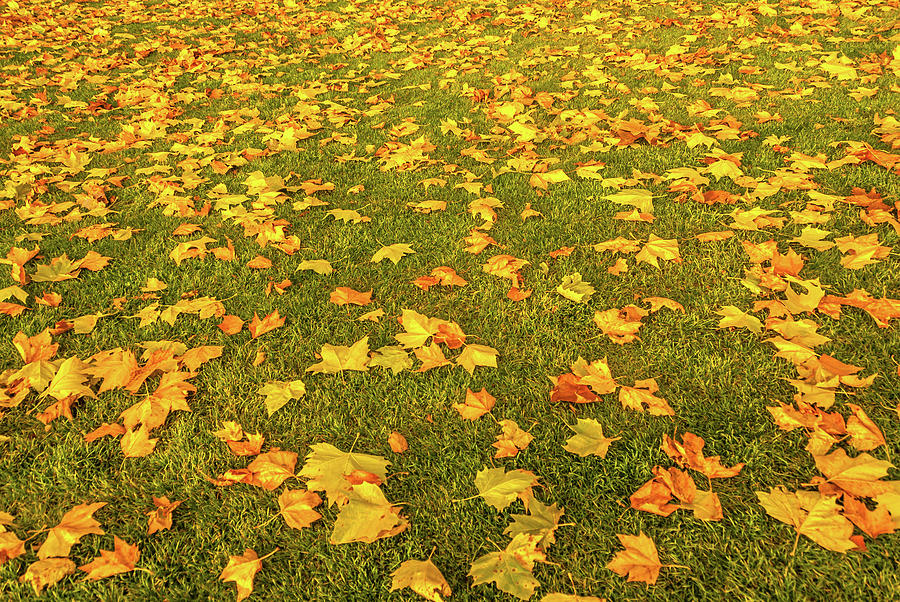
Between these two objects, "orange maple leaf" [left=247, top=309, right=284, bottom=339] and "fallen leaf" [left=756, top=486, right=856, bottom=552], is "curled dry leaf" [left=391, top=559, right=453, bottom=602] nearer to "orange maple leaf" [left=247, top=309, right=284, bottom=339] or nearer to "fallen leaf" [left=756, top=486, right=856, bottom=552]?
"fallen leaf" [left=756, top=486, right=856, bottom=552]

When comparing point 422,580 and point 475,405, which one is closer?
point 422,580

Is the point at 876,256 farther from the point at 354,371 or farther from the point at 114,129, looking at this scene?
the point at 114,129

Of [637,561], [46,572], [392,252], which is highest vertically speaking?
[392,252]

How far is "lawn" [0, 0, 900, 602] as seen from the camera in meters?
1.55

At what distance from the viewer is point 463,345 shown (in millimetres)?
A: 2254

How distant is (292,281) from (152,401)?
0.88 meters

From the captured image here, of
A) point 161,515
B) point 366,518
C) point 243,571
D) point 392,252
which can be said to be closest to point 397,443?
point 366,518

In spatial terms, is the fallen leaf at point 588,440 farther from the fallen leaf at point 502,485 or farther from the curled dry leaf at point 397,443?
the curled dry leaf at point 397,443

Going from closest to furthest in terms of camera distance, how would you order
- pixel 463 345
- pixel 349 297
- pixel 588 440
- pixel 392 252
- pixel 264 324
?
pixel 588 440 < pixel 463 345 < pixel 264 324 < pixel 349 297 < pixel 392 252

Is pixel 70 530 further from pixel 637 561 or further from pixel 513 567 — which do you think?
pixel 637 561

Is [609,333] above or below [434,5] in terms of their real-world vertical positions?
below

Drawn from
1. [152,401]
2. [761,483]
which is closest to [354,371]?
[152,401]

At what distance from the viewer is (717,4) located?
6.80 meters

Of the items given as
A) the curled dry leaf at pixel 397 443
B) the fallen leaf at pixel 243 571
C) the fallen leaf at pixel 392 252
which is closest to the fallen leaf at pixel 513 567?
the curled dry leaf at pixel 397 443
